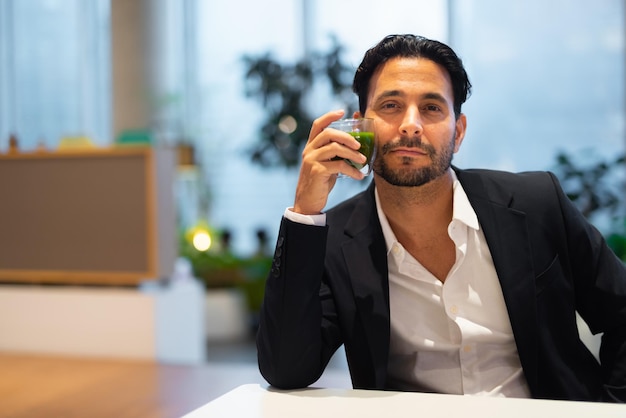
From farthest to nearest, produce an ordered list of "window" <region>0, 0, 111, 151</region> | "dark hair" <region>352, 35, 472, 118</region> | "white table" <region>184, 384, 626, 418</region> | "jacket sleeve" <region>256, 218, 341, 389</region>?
"window" <region>0, 0, 111, 151</region> → "dark hair" <region>352, 35, 472, 118</region> → "jacket sleeve" <region>256, 218, 341, 389</region> → "white table" <region>184, 384, 626, 418</region>

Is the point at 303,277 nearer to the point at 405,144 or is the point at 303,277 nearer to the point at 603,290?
the point at 405,144

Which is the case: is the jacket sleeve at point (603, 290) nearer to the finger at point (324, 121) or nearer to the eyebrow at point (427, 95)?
the eyebrow at point (427, 95)

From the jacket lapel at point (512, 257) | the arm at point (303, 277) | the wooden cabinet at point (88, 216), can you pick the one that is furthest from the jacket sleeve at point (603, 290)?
the wooden cabinet at point (88, 216)

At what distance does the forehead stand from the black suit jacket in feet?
0.90

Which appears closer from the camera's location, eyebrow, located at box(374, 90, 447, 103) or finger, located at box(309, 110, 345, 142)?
finger, located at box(309, 110, 345, 142)

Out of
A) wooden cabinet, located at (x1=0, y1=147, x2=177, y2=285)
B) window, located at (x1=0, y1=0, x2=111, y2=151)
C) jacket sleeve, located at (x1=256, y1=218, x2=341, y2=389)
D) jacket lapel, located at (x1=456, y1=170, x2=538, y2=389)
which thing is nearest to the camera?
jacket sleeve, located at (x1=256, y1=218, x2=341, y2=389)

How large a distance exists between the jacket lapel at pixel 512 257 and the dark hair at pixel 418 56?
23 cm

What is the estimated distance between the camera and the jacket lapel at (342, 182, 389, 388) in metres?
1.77

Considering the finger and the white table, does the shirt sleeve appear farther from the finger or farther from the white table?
the white table

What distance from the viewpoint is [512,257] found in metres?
1.82

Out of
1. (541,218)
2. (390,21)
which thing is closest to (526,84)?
(390,21)

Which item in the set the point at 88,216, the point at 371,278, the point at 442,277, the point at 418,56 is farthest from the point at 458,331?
the point at 88,216

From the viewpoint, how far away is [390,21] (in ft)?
25.0

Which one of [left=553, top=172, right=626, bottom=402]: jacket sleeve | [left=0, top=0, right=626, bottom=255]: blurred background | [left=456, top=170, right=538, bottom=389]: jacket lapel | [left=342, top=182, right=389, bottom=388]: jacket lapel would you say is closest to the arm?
[left=342, top=182, right=389, bottom=388]: jacket lapel
